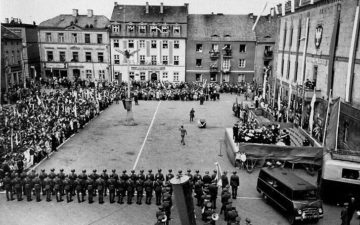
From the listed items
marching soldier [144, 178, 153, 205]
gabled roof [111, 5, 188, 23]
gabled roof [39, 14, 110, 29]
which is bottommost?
marching soldier [144, 178, 153, 205]

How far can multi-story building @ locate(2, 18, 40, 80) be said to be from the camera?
193 ft

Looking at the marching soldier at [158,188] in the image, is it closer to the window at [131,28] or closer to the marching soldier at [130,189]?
the marching soldier at [130,189]

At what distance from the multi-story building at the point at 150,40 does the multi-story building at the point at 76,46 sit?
2.03m

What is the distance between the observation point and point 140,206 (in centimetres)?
1827

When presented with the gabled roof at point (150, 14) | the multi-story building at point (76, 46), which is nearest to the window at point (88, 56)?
the multi-story building at point (76, 46)

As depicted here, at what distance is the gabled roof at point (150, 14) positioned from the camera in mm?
60438

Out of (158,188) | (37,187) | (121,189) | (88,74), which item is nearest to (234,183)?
(158,188)

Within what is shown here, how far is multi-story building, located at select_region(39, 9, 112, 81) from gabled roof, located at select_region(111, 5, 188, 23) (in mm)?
3032

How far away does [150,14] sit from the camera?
6116 centimetres

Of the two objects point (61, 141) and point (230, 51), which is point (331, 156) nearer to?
point (61, 141)

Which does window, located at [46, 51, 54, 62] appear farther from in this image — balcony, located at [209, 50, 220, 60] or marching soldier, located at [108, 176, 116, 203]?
marching soldier, located at [108, 176, 116, 203]

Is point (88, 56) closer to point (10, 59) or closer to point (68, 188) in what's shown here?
point (10, 59)

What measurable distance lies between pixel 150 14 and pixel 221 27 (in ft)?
41.4

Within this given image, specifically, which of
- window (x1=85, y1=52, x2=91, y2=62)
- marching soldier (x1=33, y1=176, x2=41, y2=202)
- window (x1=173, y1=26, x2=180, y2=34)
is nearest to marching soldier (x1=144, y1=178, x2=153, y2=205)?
marching soldier (x1=33, y1=176, x2=41, y2=202)
